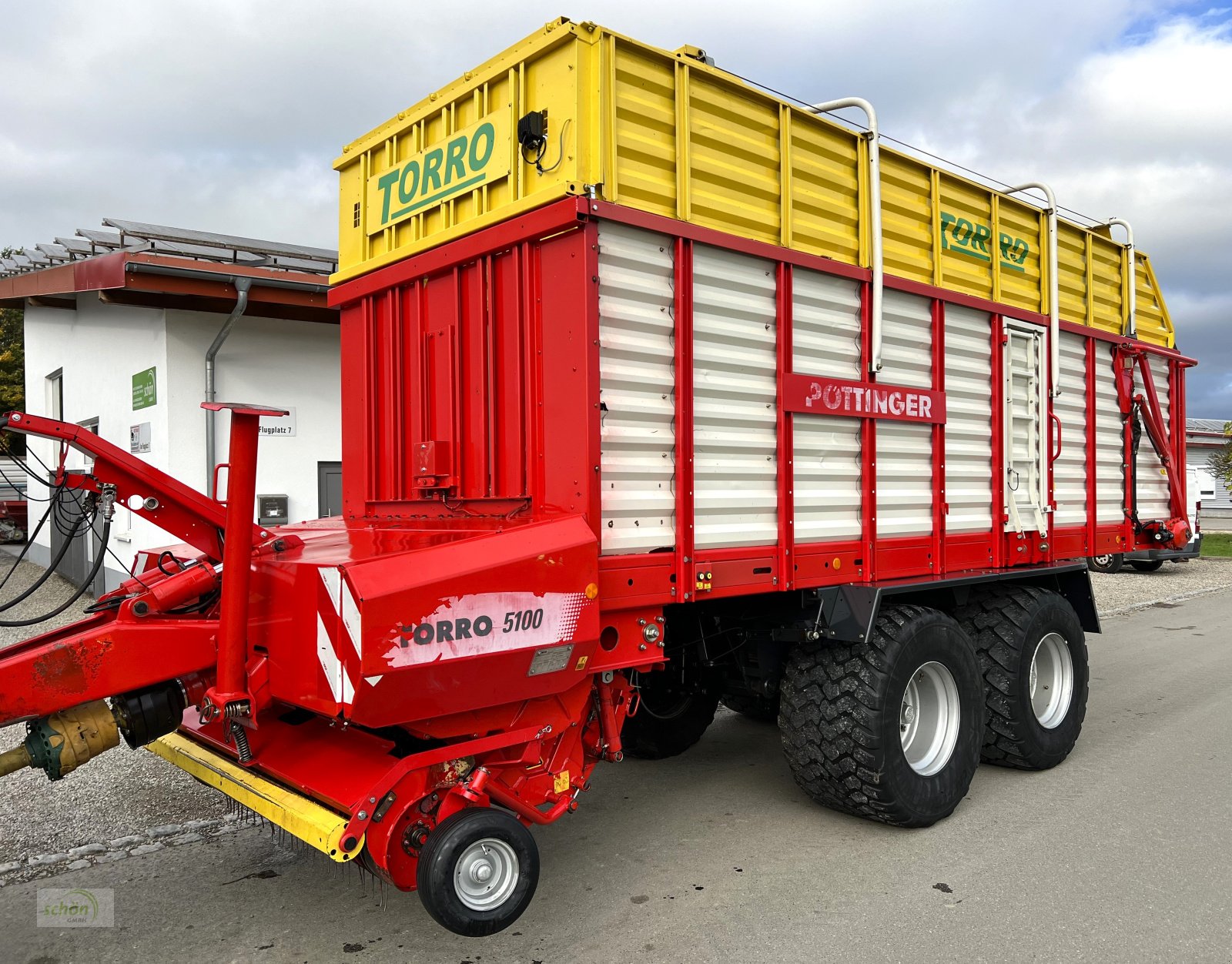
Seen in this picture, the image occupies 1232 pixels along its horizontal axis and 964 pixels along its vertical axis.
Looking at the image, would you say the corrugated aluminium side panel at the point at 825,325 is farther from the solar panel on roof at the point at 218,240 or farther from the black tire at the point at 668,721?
the solar panel on roof at the point at 218,240

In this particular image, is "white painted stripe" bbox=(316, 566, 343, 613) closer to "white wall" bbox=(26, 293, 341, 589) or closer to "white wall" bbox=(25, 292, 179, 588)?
"white wall" bbox=(25, 292, 179, 588)

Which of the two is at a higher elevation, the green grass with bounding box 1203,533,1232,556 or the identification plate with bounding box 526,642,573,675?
the identification plate with bounding box 526,642,573,675

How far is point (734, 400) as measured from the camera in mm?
4016

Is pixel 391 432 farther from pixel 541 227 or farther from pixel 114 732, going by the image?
pixel 114 732

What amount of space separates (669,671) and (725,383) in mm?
1781

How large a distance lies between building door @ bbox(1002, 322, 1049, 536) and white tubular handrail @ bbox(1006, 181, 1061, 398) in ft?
0.18

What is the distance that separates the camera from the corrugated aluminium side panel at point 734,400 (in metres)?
3.88

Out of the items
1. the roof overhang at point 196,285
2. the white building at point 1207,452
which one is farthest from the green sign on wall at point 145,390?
the white building at point 1207,452

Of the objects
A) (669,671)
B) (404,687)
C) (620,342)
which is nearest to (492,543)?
(404,687)

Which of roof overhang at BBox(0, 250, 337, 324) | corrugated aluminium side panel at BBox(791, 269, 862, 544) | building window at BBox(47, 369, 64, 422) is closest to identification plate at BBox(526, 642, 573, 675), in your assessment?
corrugated aluminium side panel at BBox(791, 269, 862, 544)

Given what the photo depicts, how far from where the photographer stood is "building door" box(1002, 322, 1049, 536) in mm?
5477

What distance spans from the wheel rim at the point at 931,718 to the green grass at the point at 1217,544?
20150mm

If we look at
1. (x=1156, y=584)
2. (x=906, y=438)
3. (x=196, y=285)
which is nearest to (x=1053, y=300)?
(x=906, y=438)

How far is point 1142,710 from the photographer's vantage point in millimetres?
6977
